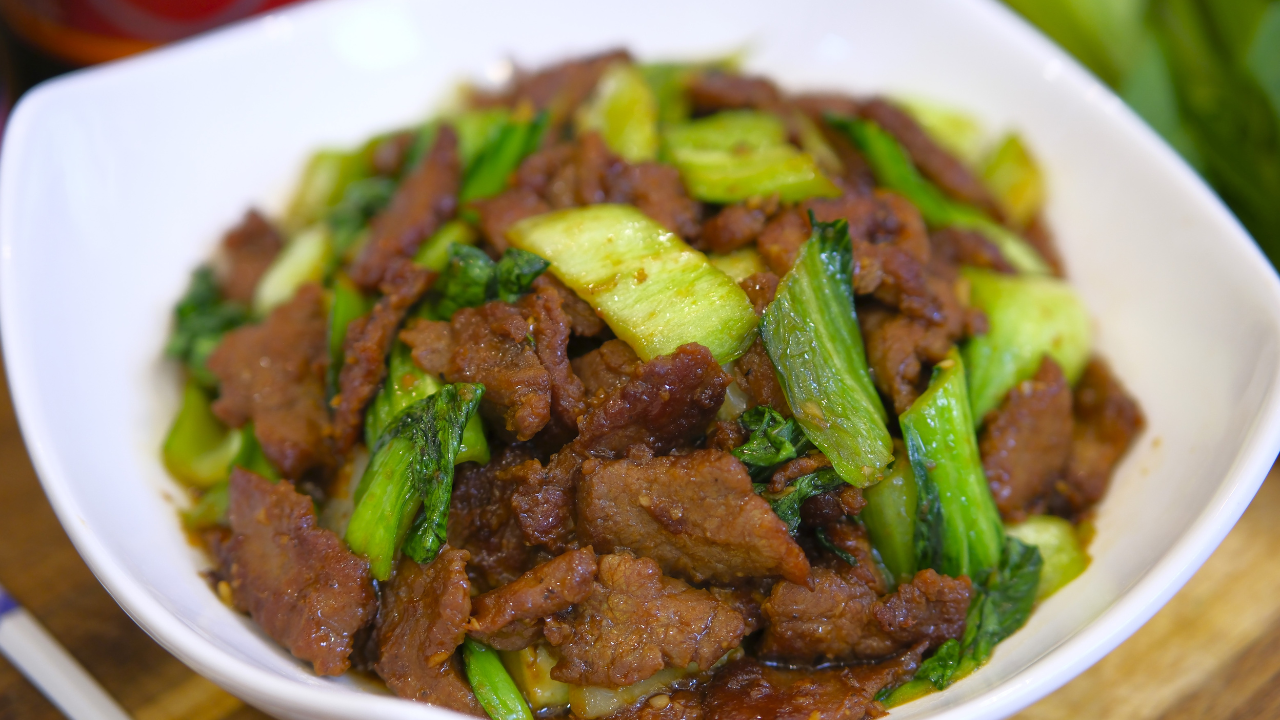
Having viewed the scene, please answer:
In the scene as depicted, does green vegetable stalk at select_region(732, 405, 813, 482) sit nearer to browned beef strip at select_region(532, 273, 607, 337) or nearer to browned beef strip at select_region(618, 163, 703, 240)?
browned beef strip at select_region(532, 273, 607, 337)

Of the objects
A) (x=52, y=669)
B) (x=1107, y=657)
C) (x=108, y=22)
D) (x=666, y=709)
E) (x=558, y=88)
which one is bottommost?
(x=1107, y=657)

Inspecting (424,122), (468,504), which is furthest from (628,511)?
(424,122)

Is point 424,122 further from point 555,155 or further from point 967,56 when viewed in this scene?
point 967,56

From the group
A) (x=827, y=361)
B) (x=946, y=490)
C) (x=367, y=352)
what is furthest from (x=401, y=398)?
(x=946, y=490)

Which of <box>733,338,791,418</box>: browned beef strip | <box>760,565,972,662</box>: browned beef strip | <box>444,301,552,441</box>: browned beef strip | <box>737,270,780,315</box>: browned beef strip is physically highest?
<box>737,270,780,315</box>: browned beef strip

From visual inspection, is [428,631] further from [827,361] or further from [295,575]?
[827,361]

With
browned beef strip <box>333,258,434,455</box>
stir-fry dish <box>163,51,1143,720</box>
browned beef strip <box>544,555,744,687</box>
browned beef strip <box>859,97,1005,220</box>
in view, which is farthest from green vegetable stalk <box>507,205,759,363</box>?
browned beef strip <box>859,97,1005,220</box>
